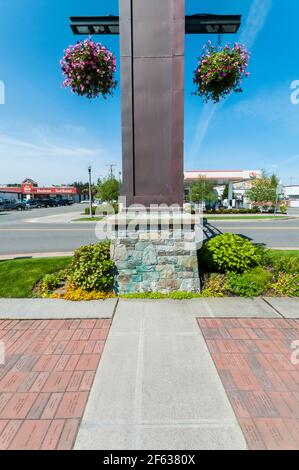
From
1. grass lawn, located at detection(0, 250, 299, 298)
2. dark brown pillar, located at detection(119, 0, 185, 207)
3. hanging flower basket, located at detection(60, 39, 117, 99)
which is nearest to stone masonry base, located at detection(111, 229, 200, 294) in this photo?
dark brown pillar, located at detection(119, 0, 185, 207)

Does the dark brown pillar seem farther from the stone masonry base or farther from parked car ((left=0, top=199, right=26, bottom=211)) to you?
parked car ((left=0, top=199, right=26, bottom=211))

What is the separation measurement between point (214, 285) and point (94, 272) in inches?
99.6

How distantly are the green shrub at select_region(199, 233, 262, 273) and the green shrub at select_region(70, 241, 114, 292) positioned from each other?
2136 millimetres

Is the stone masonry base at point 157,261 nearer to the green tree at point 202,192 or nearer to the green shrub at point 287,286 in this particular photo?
the green shrub at point 287,286

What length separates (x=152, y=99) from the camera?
16.8 ft

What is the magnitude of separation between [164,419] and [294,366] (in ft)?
5.90

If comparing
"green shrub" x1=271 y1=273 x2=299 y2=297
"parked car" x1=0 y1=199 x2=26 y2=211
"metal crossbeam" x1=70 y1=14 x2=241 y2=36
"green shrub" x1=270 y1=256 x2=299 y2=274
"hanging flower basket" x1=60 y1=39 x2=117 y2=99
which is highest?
"metal crossbeam" x1=70 y1=14 x2=241 y2=36

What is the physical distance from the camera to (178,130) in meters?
5.11

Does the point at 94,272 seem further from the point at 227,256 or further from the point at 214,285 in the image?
the point at 227,256

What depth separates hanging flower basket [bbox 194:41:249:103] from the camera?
5070 mm

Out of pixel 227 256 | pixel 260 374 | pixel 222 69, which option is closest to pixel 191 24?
pixel 222 69

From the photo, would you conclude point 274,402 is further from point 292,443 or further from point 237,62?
point 237,62

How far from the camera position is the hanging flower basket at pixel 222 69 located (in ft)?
16.6

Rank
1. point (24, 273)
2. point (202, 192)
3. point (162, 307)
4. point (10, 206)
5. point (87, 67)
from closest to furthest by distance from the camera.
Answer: point (162, 307) < point (87, 67) < point (24, 273) < point (202, 192) < point (10, 206)
